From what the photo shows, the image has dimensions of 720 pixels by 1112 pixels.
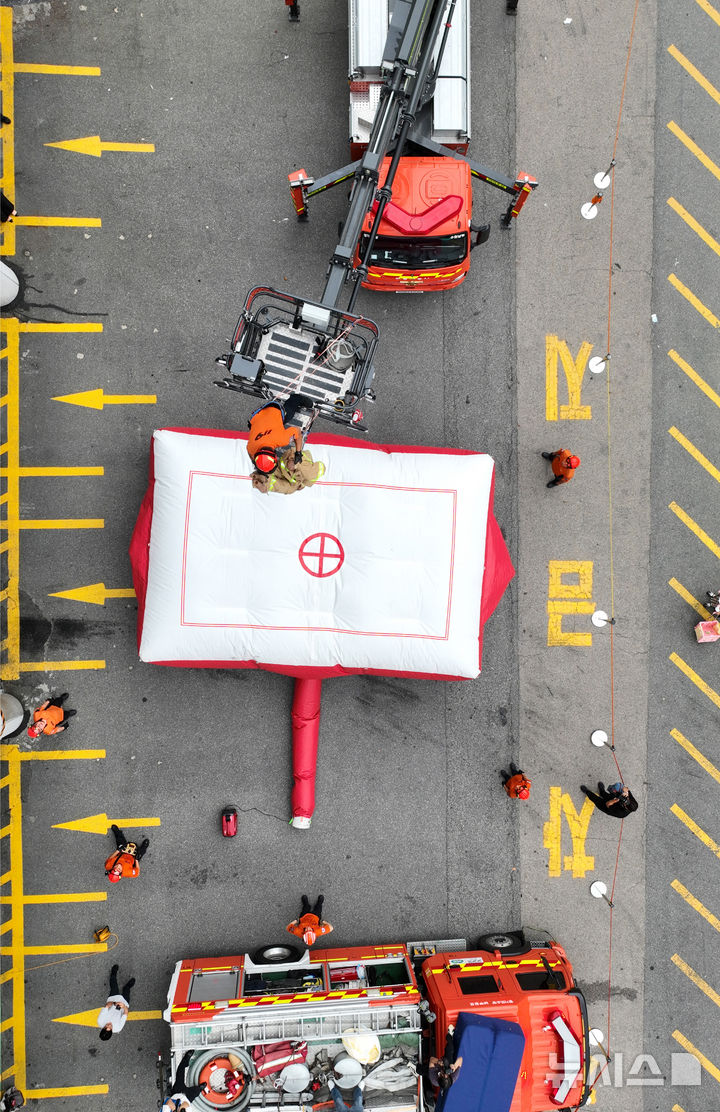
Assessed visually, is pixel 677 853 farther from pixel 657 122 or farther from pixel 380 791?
pixel 657 122

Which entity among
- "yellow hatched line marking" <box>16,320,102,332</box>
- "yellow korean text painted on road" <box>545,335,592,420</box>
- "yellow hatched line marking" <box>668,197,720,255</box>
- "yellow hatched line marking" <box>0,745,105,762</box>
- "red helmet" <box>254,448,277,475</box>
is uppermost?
"yellow hatched line marking" <box>668,197,720,255</box>

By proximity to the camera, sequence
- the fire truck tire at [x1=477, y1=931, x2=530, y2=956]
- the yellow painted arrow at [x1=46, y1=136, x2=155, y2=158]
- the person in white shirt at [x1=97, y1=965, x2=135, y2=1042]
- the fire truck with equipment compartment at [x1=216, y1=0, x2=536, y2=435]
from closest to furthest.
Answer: the fire truck with equipment compartment at [x1=216, y1=0, x2=536, y2=435] → the person in white shirt at [x1=97, y1=965, x2=135, y2=1042] → the fire truck tire at [x1=477, y1=931, x2=530, y2=956] → the yellow painted arrow at [x1=46, y1=136, x2=155, y2=158]

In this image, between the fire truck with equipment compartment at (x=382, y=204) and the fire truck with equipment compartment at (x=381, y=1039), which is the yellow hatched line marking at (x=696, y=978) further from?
the fire truck with equipment compartment at (x=382, y=204)

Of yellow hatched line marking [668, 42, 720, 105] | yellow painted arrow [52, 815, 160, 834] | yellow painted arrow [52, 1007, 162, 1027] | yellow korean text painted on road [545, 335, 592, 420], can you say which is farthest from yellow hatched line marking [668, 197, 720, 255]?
yellow painted arrow [52, 1007, 162, 1027]

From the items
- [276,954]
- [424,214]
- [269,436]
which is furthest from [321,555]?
[276,954]

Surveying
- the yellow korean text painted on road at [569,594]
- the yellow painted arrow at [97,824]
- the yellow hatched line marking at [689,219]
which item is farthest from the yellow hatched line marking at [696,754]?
the yellow painted arrow at [97,824]

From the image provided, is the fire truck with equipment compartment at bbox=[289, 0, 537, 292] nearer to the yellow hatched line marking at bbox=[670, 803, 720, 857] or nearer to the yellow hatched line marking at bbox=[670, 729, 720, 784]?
the yellow hatched line marking at bbox=[670, 729, 720, 784]

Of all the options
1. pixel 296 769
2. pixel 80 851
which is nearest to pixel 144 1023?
pixel 80 851
